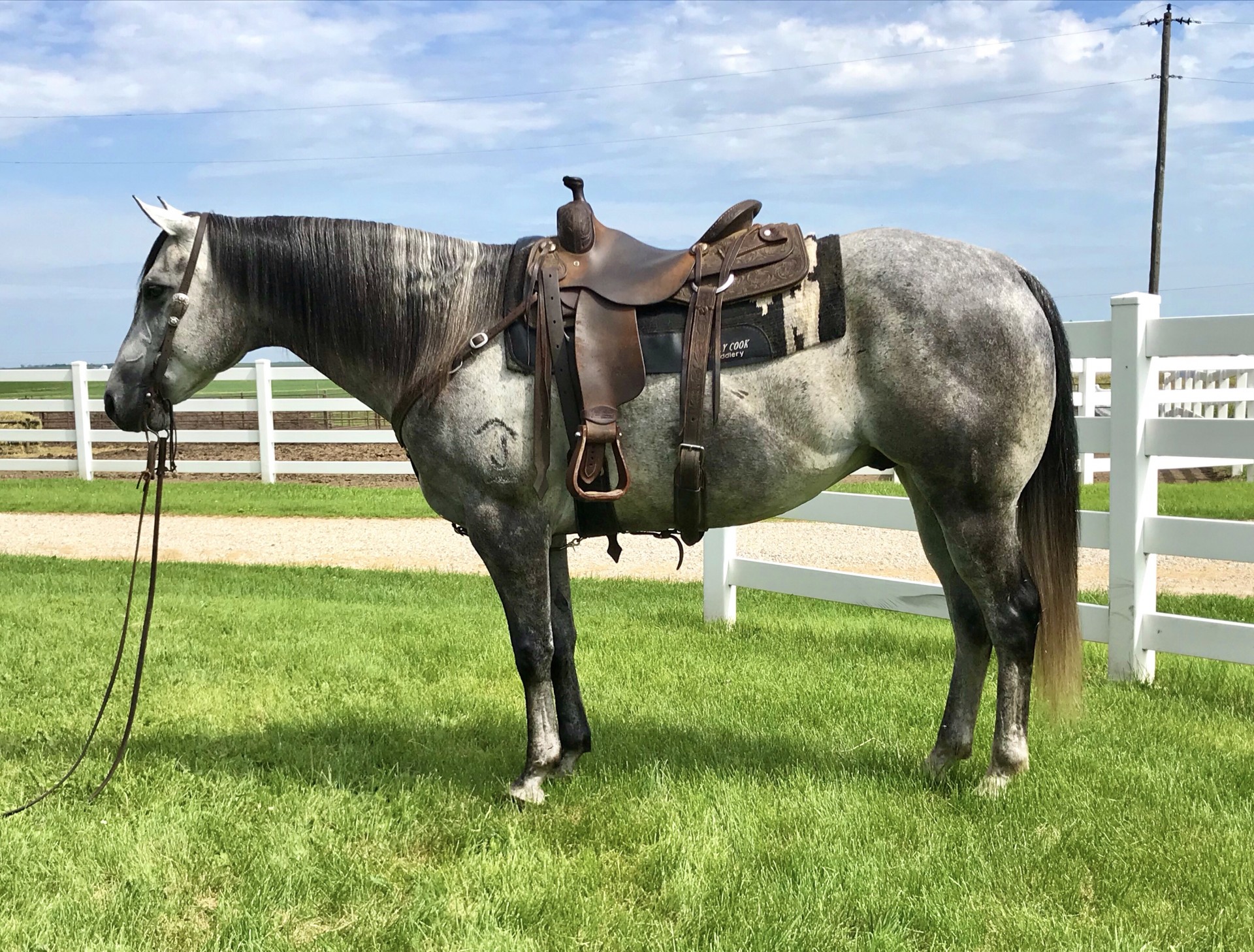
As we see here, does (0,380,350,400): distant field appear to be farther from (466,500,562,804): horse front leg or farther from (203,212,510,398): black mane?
(466,500,562,804): horse front leg

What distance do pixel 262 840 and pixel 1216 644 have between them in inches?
183

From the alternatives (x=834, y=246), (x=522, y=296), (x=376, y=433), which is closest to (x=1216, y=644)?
(x=834, y=246)

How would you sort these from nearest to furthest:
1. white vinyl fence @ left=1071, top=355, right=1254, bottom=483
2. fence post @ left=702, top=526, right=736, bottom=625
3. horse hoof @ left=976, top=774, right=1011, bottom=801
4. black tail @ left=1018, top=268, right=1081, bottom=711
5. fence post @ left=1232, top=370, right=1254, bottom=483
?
horse hoof @ left=976, top=774, right=1011, bottom=801 → black tail @ left=1018, top=268, right=1081, bottom=711 → fence post @ left=702, top=526, right=736, bottom=625 → white vinyl fence @ left=1071, top=355, right=1254, bottom=483 → fence post @ left=1232, top=370, right=1254, bottom=483

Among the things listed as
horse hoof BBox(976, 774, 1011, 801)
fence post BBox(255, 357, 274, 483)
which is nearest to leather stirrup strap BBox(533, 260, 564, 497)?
horse hoof BBox(976, 774, 1011, 801)

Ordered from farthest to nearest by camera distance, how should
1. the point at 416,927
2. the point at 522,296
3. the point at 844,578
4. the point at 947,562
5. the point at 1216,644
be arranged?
1. the point at 844,578
2. the point at 1216,644
3. the point at 947,562
4. the point at 522,296
5. the point at 416,927

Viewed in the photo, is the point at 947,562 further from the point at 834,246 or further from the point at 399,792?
the point at 399,792

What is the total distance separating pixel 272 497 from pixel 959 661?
12.7 m

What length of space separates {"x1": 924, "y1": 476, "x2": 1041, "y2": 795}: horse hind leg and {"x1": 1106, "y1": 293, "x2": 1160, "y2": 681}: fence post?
6.38 ft

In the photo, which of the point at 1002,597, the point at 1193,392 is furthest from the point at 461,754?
the point at 1193,392

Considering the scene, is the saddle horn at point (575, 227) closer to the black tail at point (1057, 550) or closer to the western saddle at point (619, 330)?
the western saddle at point (619, 330)

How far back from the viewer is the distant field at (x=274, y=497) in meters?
12.6

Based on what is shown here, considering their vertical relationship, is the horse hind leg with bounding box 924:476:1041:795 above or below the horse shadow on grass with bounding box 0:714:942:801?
above

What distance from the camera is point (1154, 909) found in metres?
3.07

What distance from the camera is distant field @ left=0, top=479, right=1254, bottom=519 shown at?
12648mm
